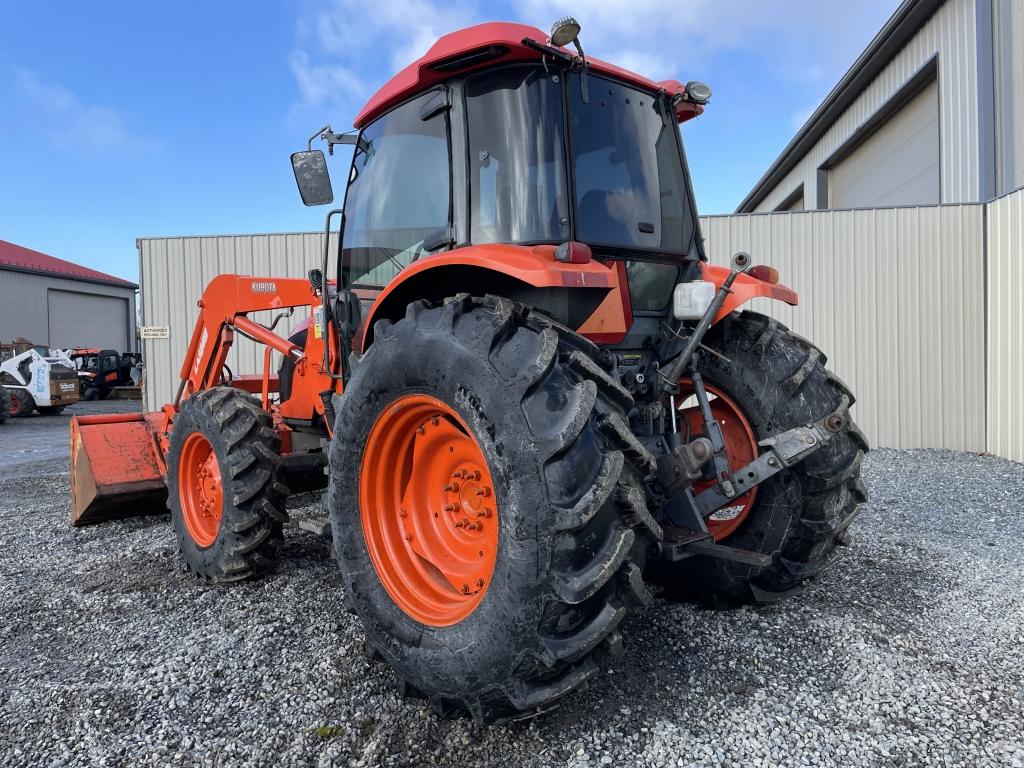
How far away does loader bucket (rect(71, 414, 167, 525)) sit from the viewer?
4.83 m

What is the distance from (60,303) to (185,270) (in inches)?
799

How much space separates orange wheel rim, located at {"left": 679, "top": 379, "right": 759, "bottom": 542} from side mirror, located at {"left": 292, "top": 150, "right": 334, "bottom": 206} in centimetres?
192

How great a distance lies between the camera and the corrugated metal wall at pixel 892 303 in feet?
28.0

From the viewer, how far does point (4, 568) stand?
4.23 metres

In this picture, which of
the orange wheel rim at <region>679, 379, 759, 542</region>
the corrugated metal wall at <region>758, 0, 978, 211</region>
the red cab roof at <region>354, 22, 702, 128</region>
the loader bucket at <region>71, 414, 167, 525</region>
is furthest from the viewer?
the corrugated metal wall at <region>758, 0, 978, 211</region>

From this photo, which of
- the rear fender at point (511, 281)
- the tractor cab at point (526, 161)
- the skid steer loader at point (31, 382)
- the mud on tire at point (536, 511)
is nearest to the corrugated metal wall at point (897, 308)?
the tractor cab at point (526, 161)

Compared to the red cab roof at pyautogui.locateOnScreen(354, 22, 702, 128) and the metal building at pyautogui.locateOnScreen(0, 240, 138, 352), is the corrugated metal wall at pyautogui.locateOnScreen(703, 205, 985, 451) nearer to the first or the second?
the red cab roof at pyautogui.locateOnScreen(354, 22, 702, 128)

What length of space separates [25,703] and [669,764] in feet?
7.47

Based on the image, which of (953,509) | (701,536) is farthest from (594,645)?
(953,509)

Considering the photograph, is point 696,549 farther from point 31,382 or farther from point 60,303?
point 60,303

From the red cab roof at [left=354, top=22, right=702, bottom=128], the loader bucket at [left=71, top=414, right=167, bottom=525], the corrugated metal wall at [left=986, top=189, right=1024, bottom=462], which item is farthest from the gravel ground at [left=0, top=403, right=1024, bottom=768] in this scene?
the corrugated metal wall at [left=986, top=189, right=1024, bottom=462]

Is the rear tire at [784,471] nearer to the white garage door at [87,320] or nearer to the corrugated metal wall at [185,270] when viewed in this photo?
the corrugated metal wall at [185,270]

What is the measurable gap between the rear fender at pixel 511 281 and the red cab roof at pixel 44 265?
85.5ft

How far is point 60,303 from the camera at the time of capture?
2552cm
